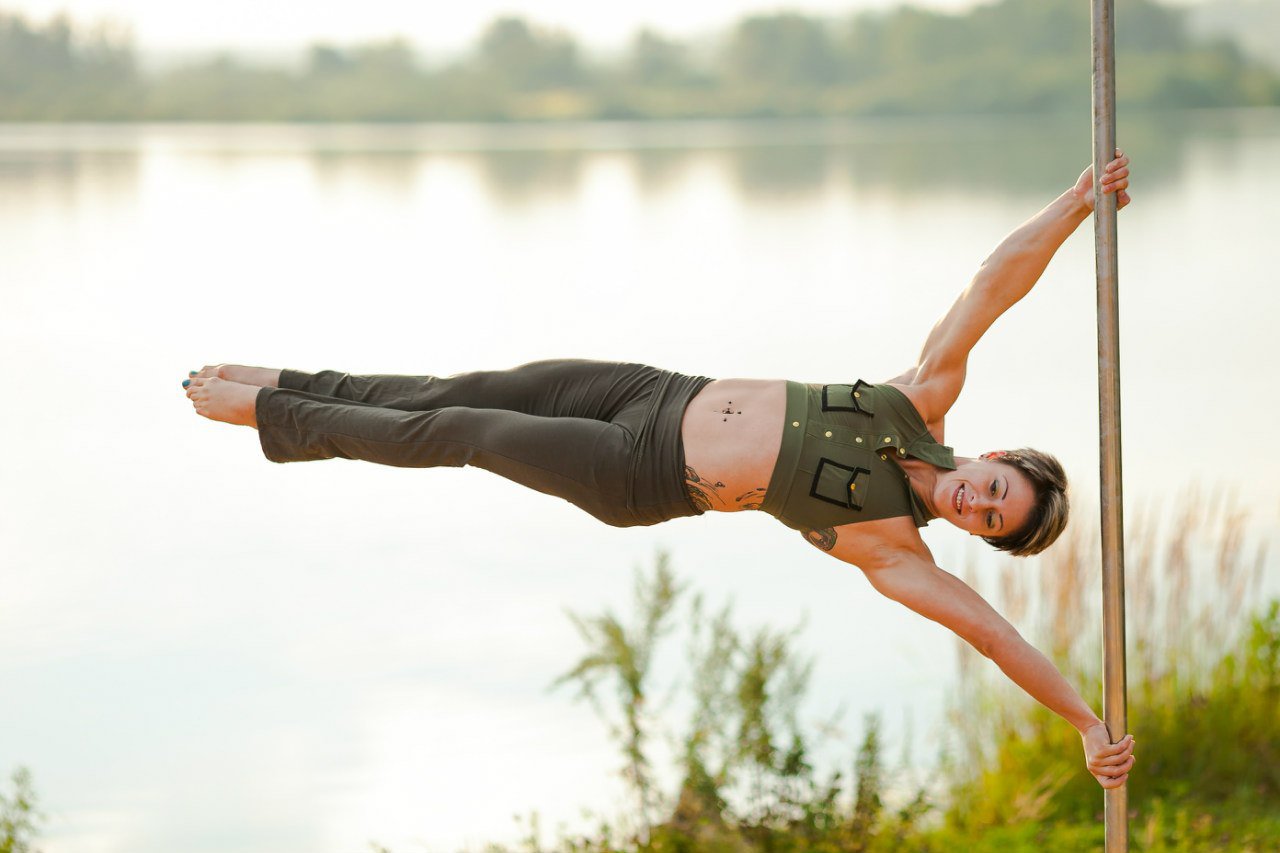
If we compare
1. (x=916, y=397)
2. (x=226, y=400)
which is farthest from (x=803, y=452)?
(x=226, y=400)

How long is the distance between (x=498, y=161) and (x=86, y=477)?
1223 cm

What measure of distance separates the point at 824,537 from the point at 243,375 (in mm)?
1642

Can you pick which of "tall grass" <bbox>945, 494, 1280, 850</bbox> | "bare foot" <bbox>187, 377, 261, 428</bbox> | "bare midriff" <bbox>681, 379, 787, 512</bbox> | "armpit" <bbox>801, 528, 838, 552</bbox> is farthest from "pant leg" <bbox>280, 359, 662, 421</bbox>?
"tall grass" <bbox>945, 494, 1280, 850</bbox>

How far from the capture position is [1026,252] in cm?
344

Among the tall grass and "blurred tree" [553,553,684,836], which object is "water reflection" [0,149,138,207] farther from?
the tall grass

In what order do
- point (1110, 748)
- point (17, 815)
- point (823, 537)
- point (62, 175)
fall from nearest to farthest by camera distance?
point (1110, 748)
point (823, 537)
point (17, 815)
point (62, 175)

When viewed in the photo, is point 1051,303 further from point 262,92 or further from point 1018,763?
point 262,92

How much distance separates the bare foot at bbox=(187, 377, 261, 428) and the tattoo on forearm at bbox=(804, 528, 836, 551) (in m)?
1.51

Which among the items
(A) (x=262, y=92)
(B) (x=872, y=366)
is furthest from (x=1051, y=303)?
(A) (x=262, y=92)

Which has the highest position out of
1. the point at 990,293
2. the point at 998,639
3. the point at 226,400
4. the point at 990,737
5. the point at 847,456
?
the point at 990,293

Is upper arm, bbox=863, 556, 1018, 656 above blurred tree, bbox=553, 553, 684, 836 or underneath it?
above

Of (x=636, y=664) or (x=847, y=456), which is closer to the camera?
(x=847, y=456)

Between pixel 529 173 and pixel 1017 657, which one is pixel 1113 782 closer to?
pixel 1017 657

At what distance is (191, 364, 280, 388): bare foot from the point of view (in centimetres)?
372
